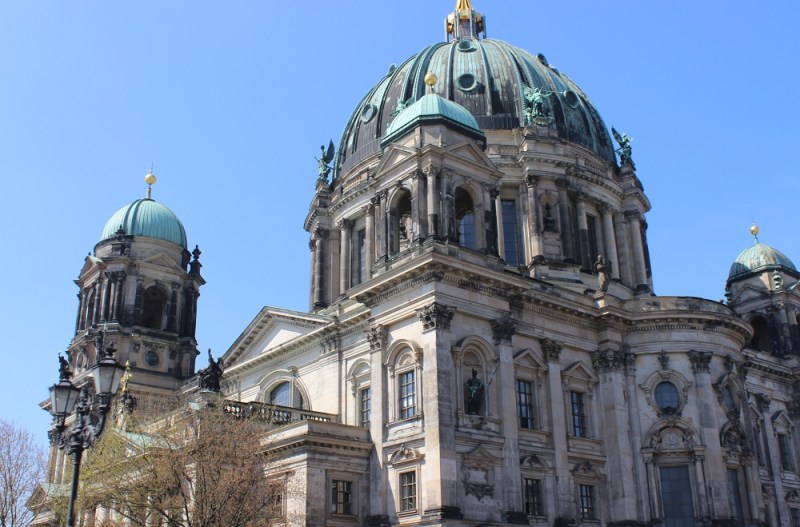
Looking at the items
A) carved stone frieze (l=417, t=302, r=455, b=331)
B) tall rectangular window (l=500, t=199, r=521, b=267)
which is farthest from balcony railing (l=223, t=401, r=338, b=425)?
tall rectangular window (l=500, t=199, r=521, b=267)

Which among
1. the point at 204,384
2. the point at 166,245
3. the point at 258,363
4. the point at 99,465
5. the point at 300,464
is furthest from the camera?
the point at 166,245

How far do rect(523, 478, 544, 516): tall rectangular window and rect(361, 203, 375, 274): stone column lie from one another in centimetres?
1657

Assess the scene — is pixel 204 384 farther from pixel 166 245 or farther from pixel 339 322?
pixel 166 245

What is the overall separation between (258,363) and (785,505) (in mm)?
29493

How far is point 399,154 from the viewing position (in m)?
37.2

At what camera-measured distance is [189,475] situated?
98.6 ft

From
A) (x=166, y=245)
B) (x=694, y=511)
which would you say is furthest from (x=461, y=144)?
(x=166, y=245)

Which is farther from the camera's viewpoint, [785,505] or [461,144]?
[785,505]

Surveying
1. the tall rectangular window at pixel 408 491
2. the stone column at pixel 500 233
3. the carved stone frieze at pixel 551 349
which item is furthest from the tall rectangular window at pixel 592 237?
the tall rectangular window at pixel 408 491

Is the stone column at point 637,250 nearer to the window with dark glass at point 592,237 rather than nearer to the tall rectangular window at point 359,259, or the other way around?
the window with dark glass at point 592,237

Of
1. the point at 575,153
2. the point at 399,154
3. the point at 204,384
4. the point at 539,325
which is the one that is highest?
the point at 575,153

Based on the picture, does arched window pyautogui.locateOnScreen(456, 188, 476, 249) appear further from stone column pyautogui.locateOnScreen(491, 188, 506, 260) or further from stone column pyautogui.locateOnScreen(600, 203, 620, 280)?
stone column pyautogui.locateOnScreen(600, 203, 620, 280)

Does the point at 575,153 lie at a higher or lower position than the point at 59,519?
higher

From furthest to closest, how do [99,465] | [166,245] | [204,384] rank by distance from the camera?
[166,245], [204,384], [99,465]
